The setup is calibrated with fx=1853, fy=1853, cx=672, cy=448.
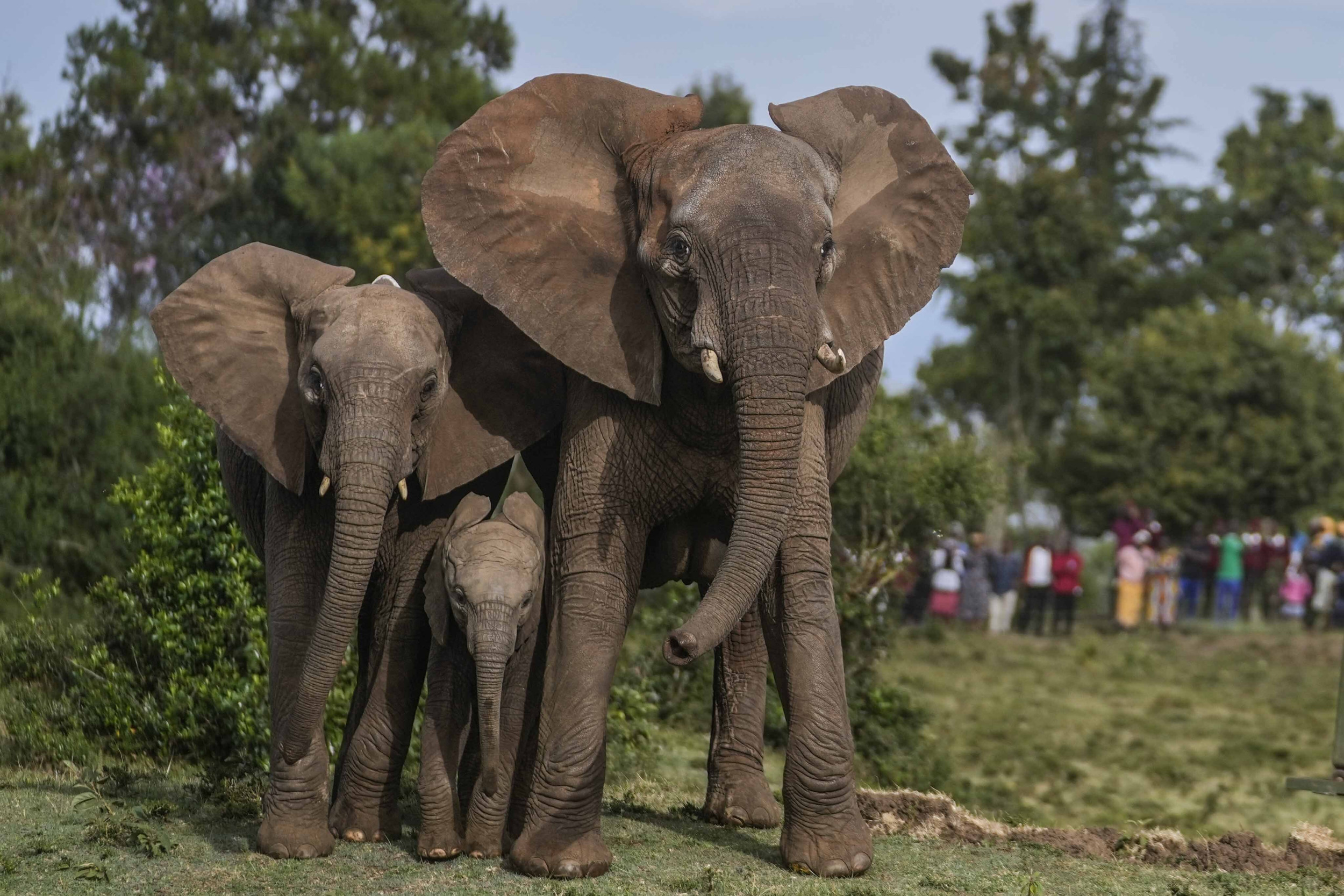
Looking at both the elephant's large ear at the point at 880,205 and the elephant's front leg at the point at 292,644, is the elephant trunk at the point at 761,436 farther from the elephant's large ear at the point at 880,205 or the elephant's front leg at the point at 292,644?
the elephant's front leg at the point at 292,644

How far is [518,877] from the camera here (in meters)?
7.36

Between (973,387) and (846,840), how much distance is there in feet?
137

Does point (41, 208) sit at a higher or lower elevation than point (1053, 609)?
higher

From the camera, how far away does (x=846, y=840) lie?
24.8ft

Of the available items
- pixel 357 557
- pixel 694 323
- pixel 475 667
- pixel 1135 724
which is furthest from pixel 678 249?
pixel 1135 724

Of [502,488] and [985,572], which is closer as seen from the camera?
[502,488]

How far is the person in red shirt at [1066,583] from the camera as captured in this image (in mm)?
28094

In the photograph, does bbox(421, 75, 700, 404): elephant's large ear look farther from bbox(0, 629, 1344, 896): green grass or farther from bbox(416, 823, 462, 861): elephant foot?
bbox(0, 629, 1344, 896): green grass

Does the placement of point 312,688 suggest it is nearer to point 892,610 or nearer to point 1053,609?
point 892,610

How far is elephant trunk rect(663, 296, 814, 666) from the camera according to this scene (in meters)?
7.02

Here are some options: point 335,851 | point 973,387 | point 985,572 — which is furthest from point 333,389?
point 973,387

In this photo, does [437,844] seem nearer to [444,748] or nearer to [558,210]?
[444,748]

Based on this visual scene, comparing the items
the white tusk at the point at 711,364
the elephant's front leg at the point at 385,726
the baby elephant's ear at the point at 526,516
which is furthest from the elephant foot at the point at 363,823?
the white tusk at the point at 711,364

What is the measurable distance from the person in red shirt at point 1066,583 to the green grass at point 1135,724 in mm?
1149
